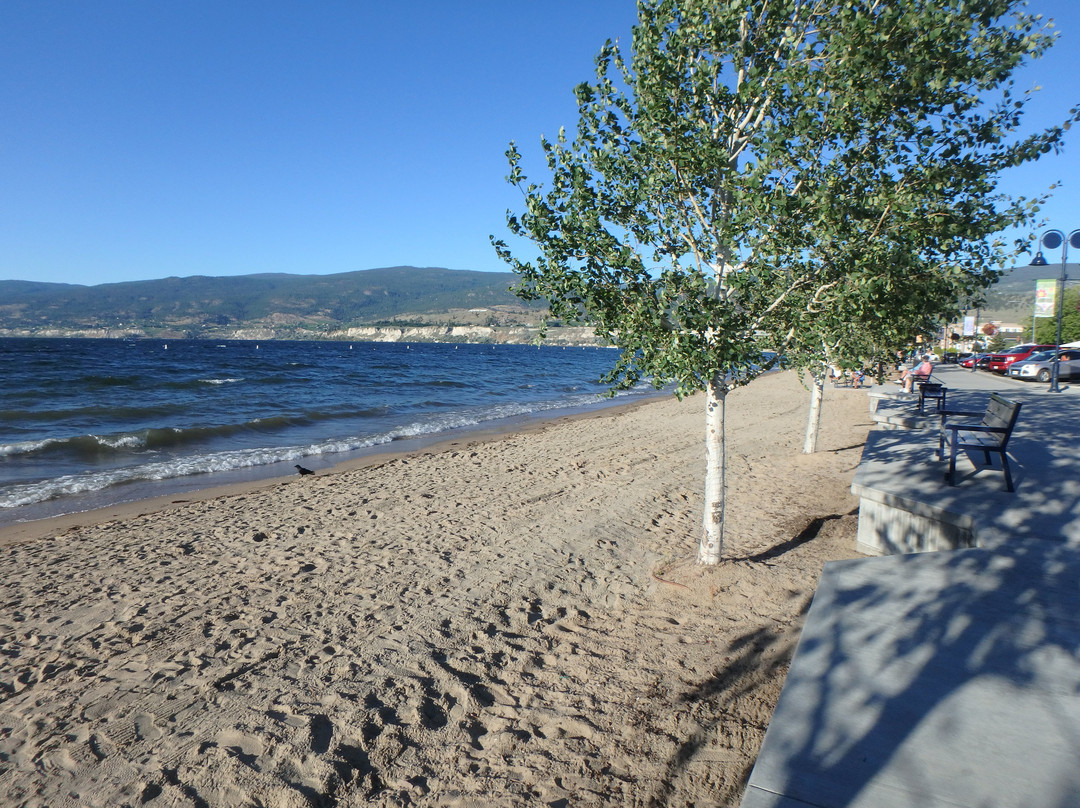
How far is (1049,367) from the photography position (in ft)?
83.5

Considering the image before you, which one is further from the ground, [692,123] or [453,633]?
[692,123]

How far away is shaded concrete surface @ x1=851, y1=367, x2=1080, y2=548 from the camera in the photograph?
18.1 feet

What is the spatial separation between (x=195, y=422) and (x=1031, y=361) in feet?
105

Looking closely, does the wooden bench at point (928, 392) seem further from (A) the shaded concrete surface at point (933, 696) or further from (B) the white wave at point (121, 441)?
(B) the white wave at point (121, 441)

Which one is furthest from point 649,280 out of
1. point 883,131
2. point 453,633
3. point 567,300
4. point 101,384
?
point 101,384

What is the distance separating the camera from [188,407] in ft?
73.4

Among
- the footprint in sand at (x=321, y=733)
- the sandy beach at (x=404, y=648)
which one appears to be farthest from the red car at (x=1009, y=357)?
the footprint in sand at (x=321, y=733)

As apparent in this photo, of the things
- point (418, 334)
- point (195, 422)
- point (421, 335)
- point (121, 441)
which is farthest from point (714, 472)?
point (418, 334)

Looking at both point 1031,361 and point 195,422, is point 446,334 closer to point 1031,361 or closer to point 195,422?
point 1031,361

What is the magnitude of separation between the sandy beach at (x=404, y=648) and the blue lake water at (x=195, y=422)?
9.00ft

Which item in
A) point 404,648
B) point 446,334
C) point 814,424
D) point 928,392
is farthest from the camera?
point 446,334

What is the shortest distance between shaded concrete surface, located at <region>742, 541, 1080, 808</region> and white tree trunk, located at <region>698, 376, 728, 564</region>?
58.5 inches

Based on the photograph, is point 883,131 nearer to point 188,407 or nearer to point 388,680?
point 388,680

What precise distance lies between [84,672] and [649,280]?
17.3 ft
